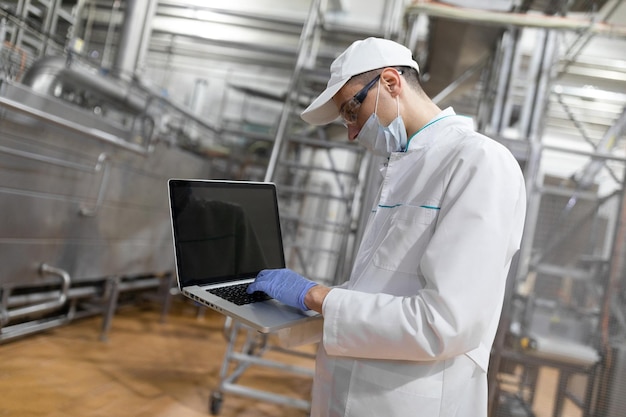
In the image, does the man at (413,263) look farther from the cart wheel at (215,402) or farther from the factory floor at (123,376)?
the factory floor at (123,376)

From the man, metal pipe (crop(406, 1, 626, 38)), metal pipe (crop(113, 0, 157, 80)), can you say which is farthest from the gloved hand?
metal pipe (crop(113, 0, 157, 80))

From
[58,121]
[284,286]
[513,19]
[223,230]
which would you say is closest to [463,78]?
[513,19]

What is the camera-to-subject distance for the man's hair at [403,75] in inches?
44.0

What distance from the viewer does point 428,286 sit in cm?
92

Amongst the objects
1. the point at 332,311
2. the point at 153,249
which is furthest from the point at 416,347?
the point at 153,249

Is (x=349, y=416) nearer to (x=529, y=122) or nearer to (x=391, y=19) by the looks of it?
(x=529, y=122)

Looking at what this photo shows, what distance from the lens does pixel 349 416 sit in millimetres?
1033

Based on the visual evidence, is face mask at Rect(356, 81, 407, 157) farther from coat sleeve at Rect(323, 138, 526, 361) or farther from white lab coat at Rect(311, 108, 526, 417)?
coat sleeve at Rect(323, 138, 526, 361)

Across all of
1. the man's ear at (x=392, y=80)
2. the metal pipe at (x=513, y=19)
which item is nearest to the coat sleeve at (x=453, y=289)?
the man's ear at (x=392, y=80)

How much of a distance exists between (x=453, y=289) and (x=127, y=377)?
108 inches

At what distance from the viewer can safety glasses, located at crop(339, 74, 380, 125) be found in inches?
44.4

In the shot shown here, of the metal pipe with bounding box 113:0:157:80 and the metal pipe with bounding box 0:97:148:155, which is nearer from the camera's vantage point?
the metal pipe with bounding box 0:97:148:155

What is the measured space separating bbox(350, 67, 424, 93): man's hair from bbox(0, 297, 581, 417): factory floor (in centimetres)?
218

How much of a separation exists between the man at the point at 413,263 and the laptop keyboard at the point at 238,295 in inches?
1.5
